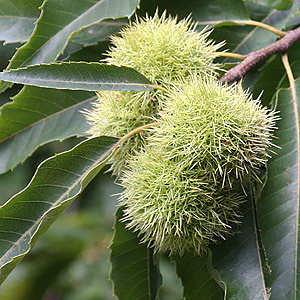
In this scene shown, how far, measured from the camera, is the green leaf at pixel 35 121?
1.46 meters

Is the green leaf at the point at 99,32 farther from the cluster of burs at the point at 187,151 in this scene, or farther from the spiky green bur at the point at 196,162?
the spiky green bur at the point at 196,162

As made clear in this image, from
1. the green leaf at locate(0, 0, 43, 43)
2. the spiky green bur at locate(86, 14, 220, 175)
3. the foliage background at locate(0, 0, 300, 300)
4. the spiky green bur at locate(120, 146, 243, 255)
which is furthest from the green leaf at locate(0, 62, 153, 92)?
the green leaf at locate(0, 0, 43, 43)

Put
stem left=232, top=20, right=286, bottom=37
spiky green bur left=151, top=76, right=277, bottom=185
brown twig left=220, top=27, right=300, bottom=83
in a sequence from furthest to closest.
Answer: stem left=232, top=20, right=286, bottom=37 → brown twig left=220, top=27, right=300, bottom=83 → spiky green bur left=151, top=76, right=277, bottom=185

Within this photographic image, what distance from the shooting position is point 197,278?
1247 mm

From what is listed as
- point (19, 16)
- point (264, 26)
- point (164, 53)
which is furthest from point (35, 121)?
point (264, 26)

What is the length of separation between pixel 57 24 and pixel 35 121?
333mm

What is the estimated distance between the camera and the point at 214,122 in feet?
3.30

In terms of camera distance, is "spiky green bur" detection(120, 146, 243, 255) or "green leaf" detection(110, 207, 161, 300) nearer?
"spiky green bur" detection(120, 146, 243, 255)

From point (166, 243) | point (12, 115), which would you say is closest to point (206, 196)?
point (166, 243)

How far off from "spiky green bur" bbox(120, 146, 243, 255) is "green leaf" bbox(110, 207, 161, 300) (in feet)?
0.74

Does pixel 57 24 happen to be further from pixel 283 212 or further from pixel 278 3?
pixel 283 212

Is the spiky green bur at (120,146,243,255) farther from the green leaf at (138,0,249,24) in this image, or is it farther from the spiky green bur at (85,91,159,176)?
the green leaf at (138,0,249,24)

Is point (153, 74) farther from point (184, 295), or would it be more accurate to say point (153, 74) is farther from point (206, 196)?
point (184, 295)

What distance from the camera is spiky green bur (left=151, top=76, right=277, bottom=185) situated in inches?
39.2
